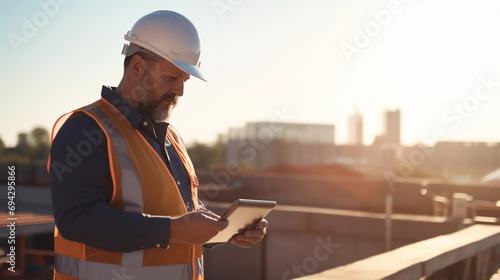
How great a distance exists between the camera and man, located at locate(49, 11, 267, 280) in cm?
206

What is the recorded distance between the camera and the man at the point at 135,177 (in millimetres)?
2057

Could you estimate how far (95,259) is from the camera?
2146 millimetres

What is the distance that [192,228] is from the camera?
2.09 m

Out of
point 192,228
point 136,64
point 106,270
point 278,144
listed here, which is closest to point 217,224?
point 192,228

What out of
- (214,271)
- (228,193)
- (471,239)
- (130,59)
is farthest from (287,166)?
(130,59)

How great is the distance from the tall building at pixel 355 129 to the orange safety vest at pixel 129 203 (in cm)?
10663

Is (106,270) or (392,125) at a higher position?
(392,125)

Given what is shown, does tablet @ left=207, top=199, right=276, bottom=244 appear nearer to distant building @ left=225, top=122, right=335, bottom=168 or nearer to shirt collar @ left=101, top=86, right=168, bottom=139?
shirt collar @ left=101, top=86, right=168, bottom=139

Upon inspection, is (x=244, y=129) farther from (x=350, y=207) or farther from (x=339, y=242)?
(x=339, y=242)

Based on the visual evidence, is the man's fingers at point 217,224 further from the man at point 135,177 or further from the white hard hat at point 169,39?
the white hard hat at point 169,39

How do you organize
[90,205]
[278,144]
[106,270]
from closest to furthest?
[90,205] → [106,270] → [278,144]

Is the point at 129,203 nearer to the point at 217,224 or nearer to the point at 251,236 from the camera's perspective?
the point at 217,224

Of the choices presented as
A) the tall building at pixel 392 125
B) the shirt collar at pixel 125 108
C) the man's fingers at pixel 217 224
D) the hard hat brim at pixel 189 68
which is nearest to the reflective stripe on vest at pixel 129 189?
the shirt collar at pixel 125 108

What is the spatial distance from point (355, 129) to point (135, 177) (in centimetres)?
11121
